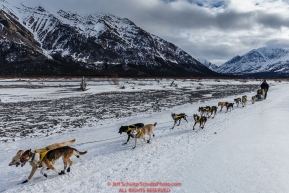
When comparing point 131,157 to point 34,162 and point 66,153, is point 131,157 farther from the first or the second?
point 34,162

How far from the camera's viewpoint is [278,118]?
44.5ft

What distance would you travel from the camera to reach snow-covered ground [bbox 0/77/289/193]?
548cm

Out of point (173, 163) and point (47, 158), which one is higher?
point (47, 158)

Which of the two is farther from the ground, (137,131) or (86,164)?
(137,131)

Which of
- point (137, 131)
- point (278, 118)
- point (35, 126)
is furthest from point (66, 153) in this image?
point (278, 118)

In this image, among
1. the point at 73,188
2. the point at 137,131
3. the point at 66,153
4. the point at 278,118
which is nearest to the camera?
the point at 73,188

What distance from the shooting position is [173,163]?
6.84 metres

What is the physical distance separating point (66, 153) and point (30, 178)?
3.76 feet

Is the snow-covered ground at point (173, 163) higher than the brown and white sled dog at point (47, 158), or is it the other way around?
the brown and white sled dog at point (47, 158)

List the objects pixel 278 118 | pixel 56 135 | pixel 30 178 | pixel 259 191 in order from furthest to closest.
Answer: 1. pixel 278 118
2. pixel 56 135
3. pixel 30 178
4. pixel 259 191

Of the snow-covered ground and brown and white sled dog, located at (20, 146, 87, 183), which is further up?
brown and white sled dog, located at (20, 146, 87, 183)

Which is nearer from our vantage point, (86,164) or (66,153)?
(66,153)

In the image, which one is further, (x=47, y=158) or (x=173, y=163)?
(x=173, y=163)

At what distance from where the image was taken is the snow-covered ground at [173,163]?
5484 millimetres
